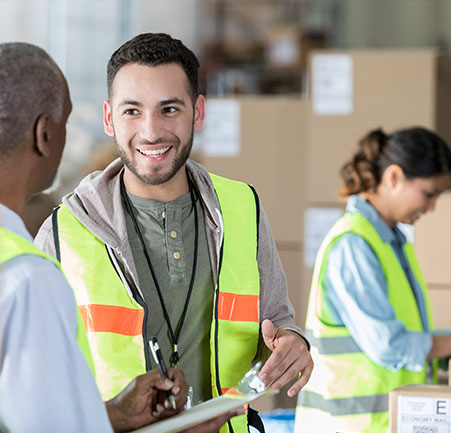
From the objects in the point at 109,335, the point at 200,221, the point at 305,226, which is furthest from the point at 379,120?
the point at 109,335

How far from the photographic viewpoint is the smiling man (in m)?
1.48

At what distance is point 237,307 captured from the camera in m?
1.59

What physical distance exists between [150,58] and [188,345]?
1.91ft

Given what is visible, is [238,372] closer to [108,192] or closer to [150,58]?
[108,192]

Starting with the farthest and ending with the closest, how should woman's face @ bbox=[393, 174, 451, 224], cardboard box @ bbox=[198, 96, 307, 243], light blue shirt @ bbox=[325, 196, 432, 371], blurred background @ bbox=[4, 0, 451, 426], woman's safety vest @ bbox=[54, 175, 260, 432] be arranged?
cardboard box @ bbox=[198, 96, 307, 243], blurred background @ bbox=[4, 0, 451, 426], woman's face @ bbox=[393, 174, 451, 224], light blue shirt @ bbox=[325, 196, 432, 371], woman's safety vest @ bbox=[54, 175, 260, 432]

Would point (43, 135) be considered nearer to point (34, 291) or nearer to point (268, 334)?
point (34, 291)

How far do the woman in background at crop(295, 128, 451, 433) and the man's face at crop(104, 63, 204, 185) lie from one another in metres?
0.81

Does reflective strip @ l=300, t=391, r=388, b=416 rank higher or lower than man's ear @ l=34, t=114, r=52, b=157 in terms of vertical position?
lower

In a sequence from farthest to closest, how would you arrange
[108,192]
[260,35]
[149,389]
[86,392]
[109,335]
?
[260,35] < [108,192] < [109,335] < [149,389] < [86,392]

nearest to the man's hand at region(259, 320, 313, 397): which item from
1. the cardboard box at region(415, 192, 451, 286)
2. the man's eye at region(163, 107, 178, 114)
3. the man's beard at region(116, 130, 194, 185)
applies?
the man's beard at region(116, 130, 194, 185)

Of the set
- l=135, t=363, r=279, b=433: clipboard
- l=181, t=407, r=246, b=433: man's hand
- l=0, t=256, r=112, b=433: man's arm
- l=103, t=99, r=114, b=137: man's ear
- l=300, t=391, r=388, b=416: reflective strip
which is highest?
l=103, t=99, r=114, b=137: man's ear

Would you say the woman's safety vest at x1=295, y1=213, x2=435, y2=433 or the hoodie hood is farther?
the woman's safety vest at x1=295, y1=213, x2=435, y2=433

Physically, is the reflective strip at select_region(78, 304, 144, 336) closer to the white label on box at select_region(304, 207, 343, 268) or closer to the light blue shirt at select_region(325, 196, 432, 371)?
the light blue shirt at select_region(325, 196, 432, 371)

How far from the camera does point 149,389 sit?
1.27m
